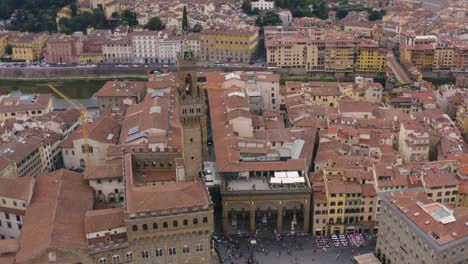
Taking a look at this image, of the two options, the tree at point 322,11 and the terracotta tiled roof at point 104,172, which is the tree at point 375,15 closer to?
the tree at point 322,11

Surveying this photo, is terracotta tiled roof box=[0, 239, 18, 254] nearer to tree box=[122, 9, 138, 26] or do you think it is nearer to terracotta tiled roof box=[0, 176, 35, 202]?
terracotta tiled roof box=[0, 176, 35, 202]

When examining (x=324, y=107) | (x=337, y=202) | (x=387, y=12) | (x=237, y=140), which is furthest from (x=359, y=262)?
(x=387, y=12)

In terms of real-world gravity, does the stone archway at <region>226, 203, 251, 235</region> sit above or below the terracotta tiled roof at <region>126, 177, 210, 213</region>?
below

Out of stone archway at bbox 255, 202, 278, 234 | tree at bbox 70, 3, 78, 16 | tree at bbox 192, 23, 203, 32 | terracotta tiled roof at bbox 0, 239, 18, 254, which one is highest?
tree at bbox 70, 3, 78, 16

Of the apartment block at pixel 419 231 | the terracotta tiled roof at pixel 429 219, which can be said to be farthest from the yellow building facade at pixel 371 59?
the terracotta tiled roof at pixel 429 219

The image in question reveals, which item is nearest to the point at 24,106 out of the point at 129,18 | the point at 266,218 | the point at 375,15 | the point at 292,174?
the point at 266,218

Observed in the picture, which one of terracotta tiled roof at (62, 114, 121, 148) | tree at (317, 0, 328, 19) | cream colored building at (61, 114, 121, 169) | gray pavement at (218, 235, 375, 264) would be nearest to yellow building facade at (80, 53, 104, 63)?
terracotta tiled roof at (62, 114, 121, 148)
